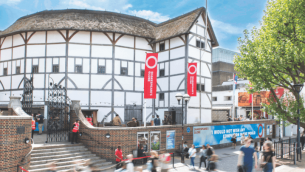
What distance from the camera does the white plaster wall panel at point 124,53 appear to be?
24.0 metres

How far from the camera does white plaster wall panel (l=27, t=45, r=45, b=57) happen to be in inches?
905

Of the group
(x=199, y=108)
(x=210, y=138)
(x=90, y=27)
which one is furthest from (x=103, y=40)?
(x=210, y=138)

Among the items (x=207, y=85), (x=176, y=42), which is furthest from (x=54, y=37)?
(x=207, y=85)

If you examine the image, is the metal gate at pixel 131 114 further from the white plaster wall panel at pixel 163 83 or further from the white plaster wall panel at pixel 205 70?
the white plaster wall panel at pixel 205 70

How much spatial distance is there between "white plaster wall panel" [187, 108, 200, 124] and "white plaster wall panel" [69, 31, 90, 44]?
11849 mm

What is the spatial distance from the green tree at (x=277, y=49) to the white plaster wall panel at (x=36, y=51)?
697 inches

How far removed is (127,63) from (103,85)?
338 centimetres

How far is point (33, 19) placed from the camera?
24.6 metres

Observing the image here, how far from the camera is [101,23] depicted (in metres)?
23.9

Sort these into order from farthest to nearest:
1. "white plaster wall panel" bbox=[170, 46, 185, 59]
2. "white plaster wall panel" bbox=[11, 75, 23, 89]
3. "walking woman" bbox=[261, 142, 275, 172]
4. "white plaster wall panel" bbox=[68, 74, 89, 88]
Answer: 1. "white plaster wall panel" bbox=[170, 46, 185, 59]
2. "white plaster wall panel" bbox=[11, 75, 23, 89]
3. "white plaster wall panel" bbox=[68, 74, 89, 88]
4. "walking woman" bbox=[261, 142, 275, 172]

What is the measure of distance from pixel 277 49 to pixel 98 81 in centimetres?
1543

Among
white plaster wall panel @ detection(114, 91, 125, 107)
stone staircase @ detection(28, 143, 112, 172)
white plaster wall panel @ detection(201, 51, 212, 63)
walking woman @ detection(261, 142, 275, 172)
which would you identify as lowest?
stone staircase @ detection(28, 143, 112, 172)

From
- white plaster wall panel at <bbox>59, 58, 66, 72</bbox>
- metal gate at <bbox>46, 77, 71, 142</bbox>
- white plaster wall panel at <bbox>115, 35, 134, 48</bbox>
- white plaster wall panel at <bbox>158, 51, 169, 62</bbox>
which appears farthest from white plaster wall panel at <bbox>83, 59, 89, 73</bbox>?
white plaster wall panel at <bbox>158, 51, 169, 62</bbox>

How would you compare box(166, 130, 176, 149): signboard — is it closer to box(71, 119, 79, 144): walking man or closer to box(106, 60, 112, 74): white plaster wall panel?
box(71, 119, 79, 144): walking man
